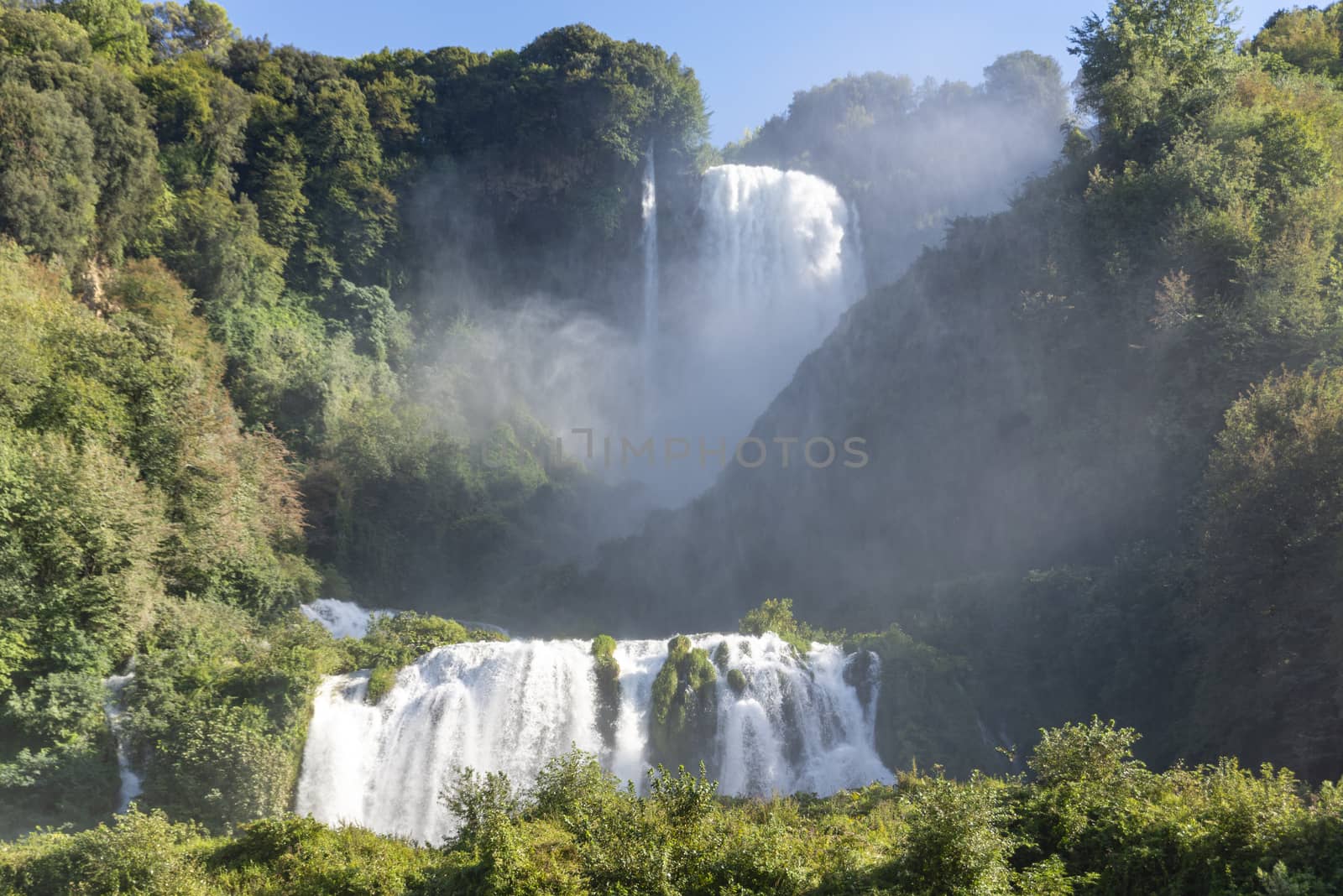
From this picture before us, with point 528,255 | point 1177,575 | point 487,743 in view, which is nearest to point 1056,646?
point 1177,575

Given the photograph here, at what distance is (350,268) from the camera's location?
4141 centimetres

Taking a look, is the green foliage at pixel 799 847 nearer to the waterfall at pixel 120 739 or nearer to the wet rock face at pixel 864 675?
the waterfall at pixel 120 739

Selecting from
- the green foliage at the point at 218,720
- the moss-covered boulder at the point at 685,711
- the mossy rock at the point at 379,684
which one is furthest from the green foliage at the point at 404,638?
the moss-covered boulder at the point at 685,711

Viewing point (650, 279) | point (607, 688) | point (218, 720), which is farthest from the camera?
point (650, 279)

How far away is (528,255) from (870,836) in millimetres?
42266

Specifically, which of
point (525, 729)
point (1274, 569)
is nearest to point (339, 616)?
point (525, 729)

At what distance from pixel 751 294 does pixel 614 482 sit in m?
14.0

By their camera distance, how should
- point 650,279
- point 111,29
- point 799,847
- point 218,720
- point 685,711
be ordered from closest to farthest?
point 799,847
point 218,720
point 685,711
point 111,29
point 650,279

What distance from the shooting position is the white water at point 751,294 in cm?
4919

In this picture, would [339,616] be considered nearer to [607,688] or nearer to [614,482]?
[607,688]

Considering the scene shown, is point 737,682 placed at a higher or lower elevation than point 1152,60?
A: lower

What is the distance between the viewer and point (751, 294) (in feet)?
161

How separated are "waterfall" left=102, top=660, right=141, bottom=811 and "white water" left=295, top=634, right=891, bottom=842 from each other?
3.78 m

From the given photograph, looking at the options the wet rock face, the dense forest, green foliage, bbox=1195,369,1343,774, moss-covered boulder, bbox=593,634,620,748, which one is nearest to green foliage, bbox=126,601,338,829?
the dense forest
